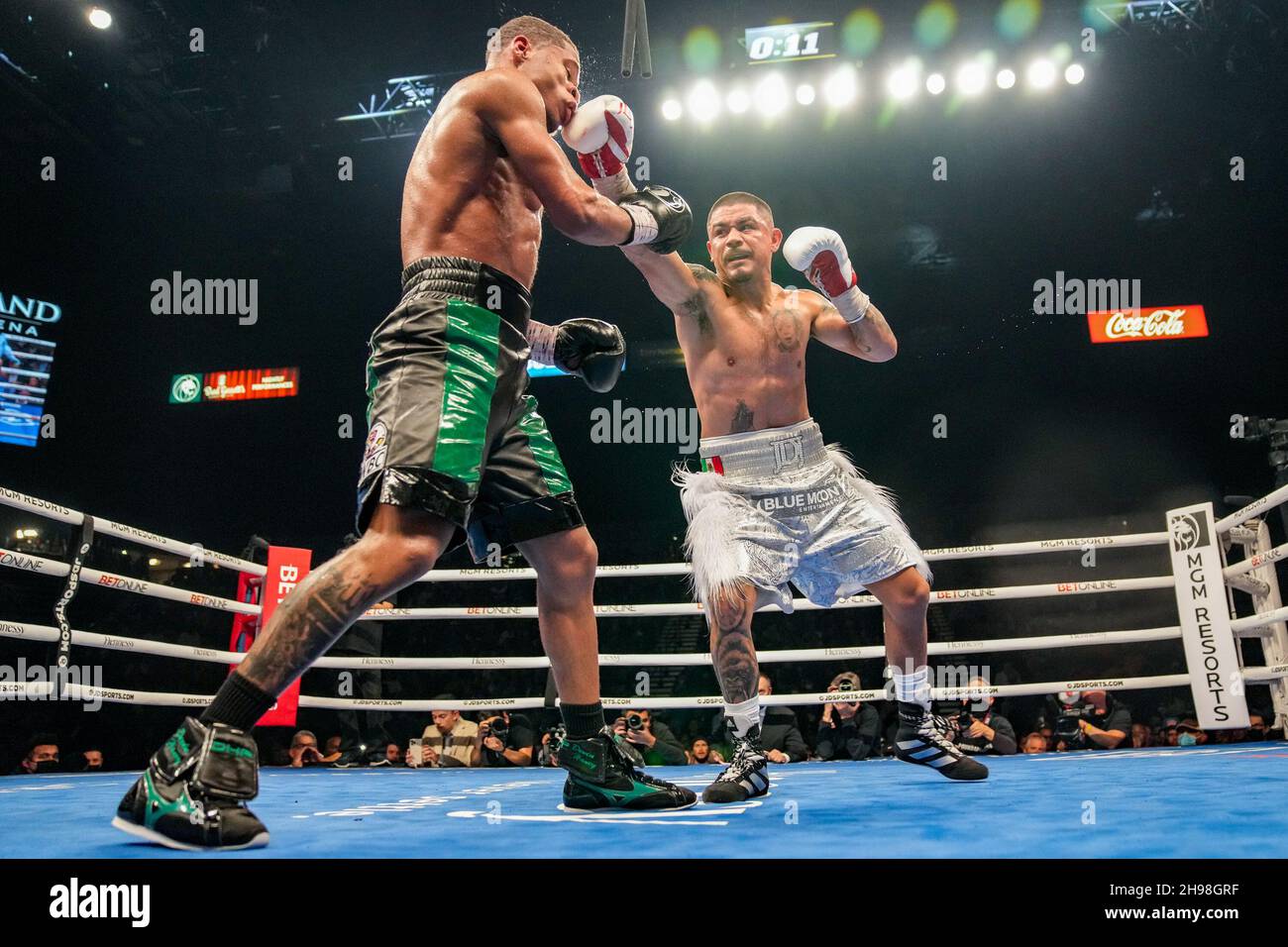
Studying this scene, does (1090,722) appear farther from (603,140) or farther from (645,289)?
(645,289)

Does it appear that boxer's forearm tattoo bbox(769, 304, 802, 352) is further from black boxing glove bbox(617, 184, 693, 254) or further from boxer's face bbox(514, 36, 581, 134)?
boxer's face bbox(514, 36, 581, 134)

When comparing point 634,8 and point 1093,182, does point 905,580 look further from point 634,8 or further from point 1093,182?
point 1093,182

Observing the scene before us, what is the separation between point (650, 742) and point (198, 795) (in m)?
3.58

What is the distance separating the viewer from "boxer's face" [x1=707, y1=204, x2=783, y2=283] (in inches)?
112

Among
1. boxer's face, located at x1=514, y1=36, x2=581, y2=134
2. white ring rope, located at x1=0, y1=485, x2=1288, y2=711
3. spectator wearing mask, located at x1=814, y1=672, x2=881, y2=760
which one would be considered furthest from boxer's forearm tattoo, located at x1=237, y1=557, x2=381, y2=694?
spectator wearing mask, located at x1=814, y1=672, x2=881, y2=760

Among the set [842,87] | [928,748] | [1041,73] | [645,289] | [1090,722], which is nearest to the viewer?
[928,748]

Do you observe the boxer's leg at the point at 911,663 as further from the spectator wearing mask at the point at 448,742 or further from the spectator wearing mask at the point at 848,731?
the spectator wearing mask at the point at 448,742

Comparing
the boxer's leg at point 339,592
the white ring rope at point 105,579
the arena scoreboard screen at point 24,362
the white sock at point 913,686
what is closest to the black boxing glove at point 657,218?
the boxer's leg at point 339,592

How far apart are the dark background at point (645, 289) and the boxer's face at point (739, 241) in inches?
191

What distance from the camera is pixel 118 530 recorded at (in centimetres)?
348

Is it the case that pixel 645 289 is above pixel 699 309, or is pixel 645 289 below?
above

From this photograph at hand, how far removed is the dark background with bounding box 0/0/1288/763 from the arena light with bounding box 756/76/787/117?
0.67 feet

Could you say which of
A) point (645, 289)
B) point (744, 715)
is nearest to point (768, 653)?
point (744, 715)
